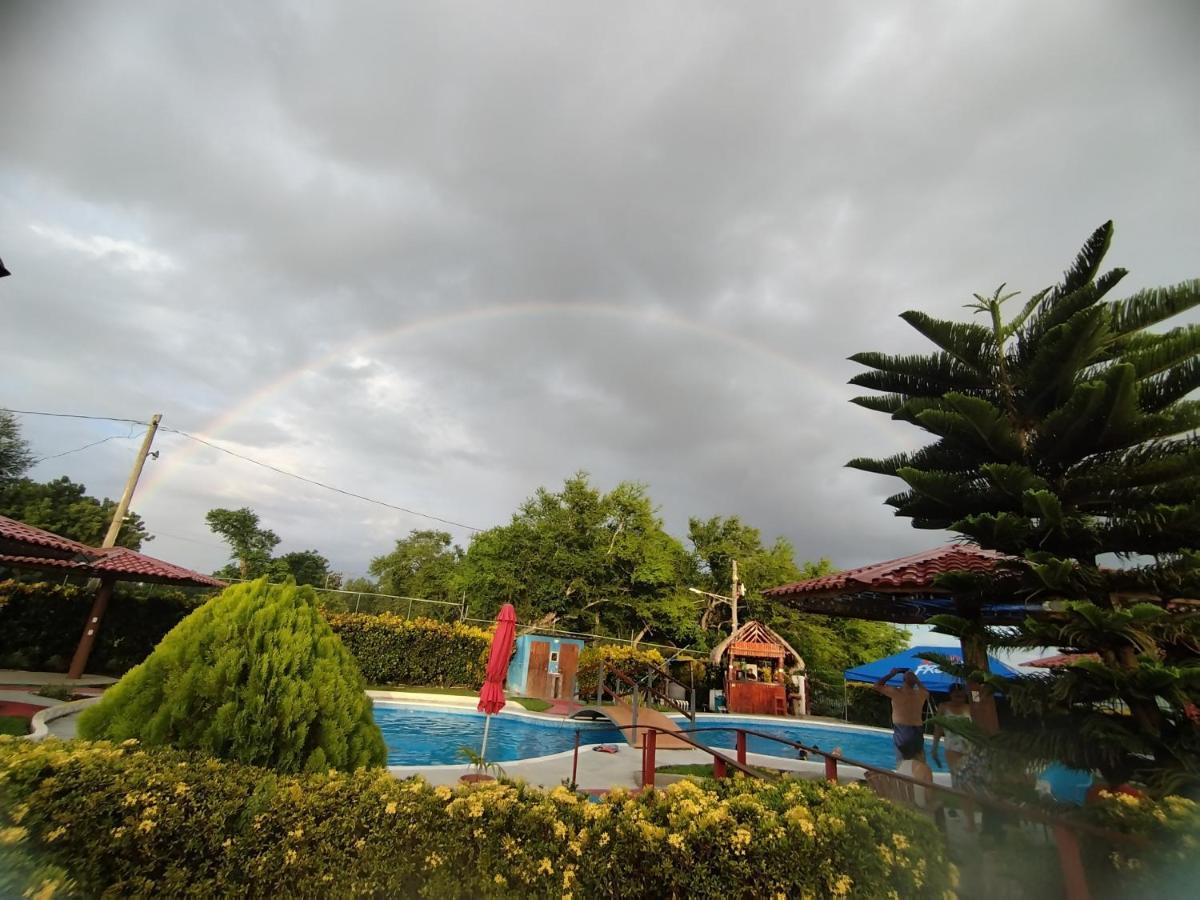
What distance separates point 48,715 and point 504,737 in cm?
837

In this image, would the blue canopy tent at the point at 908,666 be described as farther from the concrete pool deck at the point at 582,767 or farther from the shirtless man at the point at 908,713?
the concrete pool deck at the point at 582,767

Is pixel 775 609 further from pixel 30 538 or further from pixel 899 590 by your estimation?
pixel 30 538

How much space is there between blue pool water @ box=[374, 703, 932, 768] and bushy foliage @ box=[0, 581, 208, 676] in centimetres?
752

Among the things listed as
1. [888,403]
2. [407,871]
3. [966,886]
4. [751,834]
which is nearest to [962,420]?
[888,403]

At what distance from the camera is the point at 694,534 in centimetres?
2936

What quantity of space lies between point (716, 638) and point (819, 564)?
1108cm

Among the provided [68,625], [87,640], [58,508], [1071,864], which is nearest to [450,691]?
[87,640]

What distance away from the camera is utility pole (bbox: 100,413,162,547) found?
14468 mm

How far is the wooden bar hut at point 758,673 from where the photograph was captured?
61.6ft

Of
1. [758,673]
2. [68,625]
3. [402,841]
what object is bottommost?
[402,841]

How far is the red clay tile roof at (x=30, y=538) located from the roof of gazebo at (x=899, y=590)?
42.5ft

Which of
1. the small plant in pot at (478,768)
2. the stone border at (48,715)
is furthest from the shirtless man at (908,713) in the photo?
the stone border at (48,715)

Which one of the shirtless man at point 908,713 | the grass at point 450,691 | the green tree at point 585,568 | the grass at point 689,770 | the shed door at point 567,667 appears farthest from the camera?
the green tree at point 585,568

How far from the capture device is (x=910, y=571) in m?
5.20
